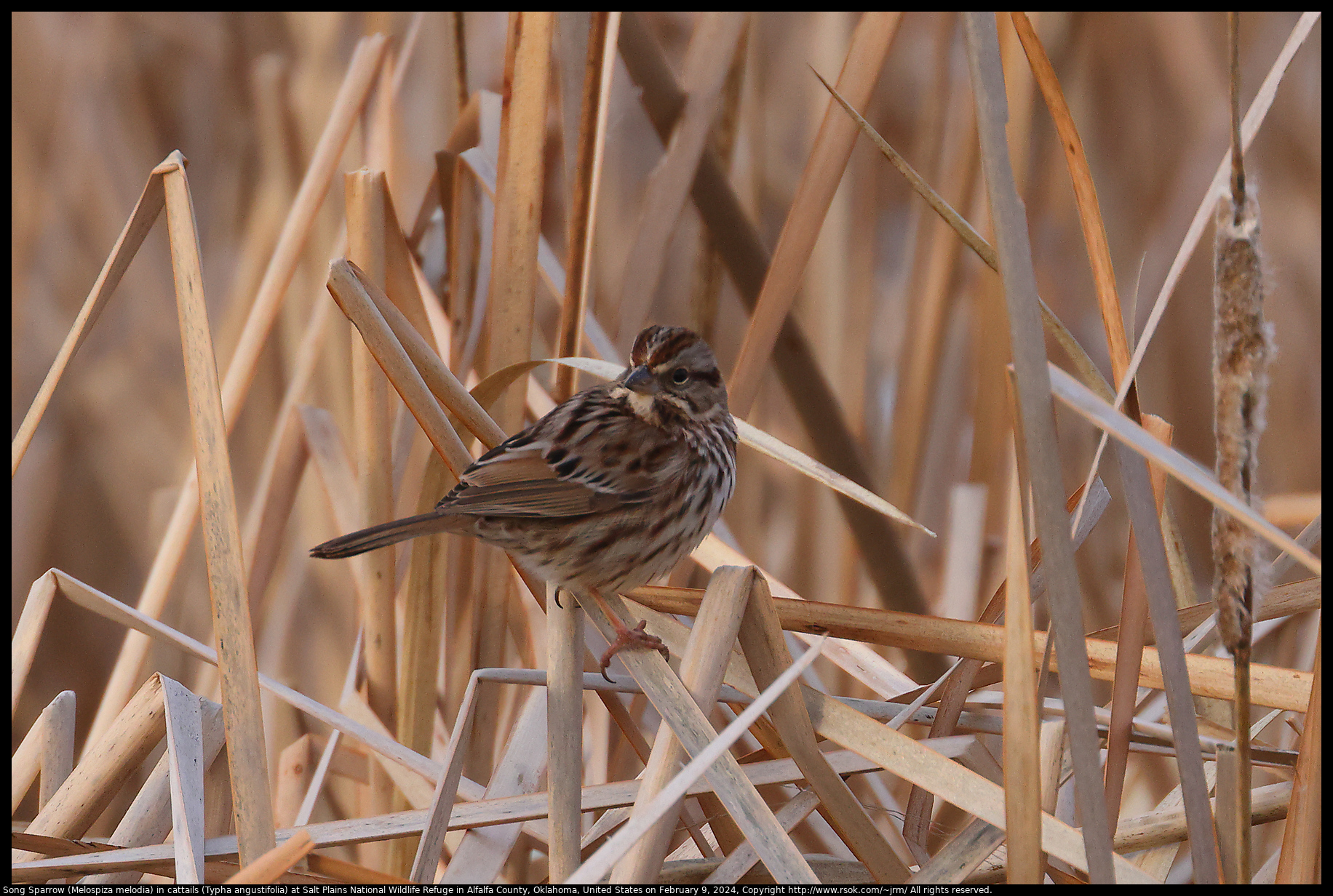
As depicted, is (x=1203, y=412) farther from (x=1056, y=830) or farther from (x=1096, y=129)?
(x=1056, y=830)

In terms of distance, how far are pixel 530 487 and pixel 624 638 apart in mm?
377

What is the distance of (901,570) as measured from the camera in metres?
2.36

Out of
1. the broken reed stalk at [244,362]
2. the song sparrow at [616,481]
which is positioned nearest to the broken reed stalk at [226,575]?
the song sparrow at [616,481]

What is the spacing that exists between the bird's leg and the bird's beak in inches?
15.7

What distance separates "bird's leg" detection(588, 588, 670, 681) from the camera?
155cm

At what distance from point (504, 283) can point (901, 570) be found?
3.84 ft

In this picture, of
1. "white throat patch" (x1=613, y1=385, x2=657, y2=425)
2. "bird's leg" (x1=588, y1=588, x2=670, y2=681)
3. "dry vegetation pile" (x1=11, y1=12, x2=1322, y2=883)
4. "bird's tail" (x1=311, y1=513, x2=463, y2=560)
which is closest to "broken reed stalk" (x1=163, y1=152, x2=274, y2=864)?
"dry vegetation pile" (x1=11, y1=12, x2=1322, y2=883)

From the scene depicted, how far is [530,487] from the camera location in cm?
184

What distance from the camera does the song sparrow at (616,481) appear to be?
5.80 ft

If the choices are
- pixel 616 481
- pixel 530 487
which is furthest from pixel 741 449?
pixel 530 487

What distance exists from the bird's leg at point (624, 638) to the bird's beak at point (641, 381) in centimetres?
40

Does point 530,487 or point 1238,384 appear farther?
point 530,487

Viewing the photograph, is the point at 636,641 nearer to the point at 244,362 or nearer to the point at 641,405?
the point at 641,405
